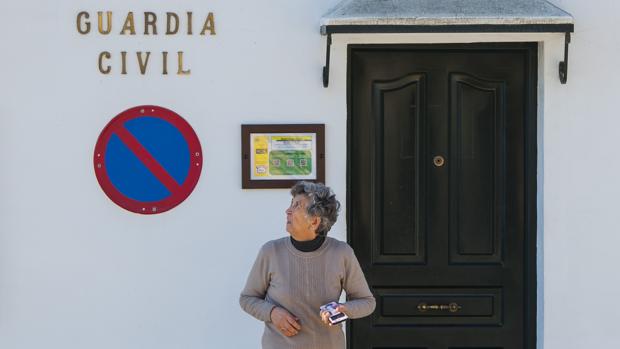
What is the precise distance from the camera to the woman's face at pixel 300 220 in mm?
4711

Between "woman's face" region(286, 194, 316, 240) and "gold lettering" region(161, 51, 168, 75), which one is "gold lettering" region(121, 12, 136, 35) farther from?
"woman's face" region(286, 194, 316, 240)

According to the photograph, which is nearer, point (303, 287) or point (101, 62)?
point (303, 287)

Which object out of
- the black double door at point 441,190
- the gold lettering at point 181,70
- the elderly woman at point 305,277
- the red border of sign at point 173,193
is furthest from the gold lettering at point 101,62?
the elderly woman at point 305,277

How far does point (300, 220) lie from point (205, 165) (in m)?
1.60

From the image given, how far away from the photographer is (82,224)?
618 cm

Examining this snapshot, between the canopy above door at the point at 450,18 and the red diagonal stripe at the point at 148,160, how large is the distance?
4.19 ft

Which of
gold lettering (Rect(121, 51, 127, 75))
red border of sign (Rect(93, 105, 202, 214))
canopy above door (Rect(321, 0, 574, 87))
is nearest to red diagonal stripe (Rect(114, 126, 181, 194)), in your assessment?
red border of sign (Rect(93, 105, 202, 214))

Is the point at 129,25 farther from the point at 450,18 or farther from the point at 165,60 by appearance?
the point at 450,18

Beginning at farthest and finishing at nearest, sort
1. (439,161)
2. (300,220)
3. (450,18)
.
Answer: (439,161)
(450,18)
(300,220)

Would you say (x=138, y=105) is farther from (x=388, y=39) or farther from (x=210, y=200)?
(x=388, y=39)

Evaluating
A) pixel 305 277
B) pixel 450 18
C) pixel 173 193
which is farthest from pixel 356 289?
pixel 450 18

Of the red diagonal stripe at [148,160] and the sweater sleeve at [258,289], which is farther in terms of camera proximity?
the red diagonal stripe at [148,160]

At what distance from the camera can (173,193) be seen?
20.2ft
